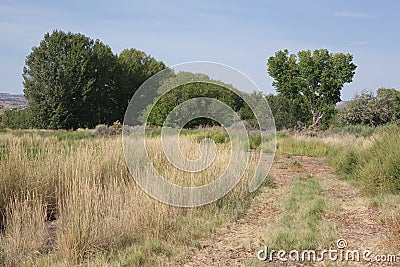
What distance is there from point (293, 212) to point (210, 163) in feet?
4.48

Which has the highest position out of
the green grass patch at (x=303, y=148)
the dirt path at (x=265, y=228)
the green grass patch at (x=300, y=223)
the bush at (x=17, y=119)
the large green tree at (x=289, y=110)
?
the large green tree at (x=289, y=110)

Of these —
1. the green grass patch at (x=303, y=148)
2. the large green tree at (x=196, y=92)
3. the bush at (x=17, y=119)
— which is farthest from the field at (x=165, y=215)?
the bush at (x=17, y=119)

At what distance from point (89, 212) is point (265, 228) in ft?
6.36

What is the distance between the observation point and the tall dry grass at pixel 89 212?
11.1 ft

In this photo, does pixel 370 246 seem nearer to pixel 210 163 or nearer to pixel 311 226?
pixel 311 226

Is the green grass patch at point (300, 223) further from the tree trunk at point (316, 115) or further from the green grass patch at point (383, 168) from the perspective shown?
the tree trunk at point (316, 115)

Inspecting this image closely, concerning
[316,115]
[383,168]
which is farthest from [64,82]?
[383,168]

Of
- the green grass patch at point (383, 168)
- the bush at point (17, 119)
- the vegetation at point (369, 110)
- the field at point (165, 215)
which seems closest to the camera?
the field at point (165, 215)

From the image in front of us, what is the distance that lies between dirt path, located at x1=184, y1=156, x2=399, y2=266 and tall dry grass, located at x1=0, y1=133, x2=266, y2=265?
0.21 meters

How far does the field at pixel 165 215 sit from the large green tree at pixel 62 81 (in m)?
23.0

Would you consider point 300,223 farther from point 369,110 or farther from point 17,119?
point 17,119

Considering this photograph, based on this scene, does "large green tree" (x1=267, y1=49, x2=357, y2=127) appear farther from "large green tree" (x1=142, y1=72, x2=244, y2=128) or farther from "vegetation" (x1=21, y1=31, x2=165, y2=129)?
"large green tree" (x1=142, y1=72, x2=244, y2=128)

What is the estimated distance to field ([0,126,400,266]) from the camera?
11.2ft

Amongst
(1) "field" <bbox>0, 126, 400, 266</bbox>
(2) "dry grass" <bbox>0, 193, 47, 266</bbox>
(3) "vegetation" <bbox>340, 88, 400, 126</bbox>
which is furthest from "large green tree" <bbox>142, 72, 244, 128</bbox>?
(3) "vegetation" <bbox>340, 88, 400, 126</bbox>
